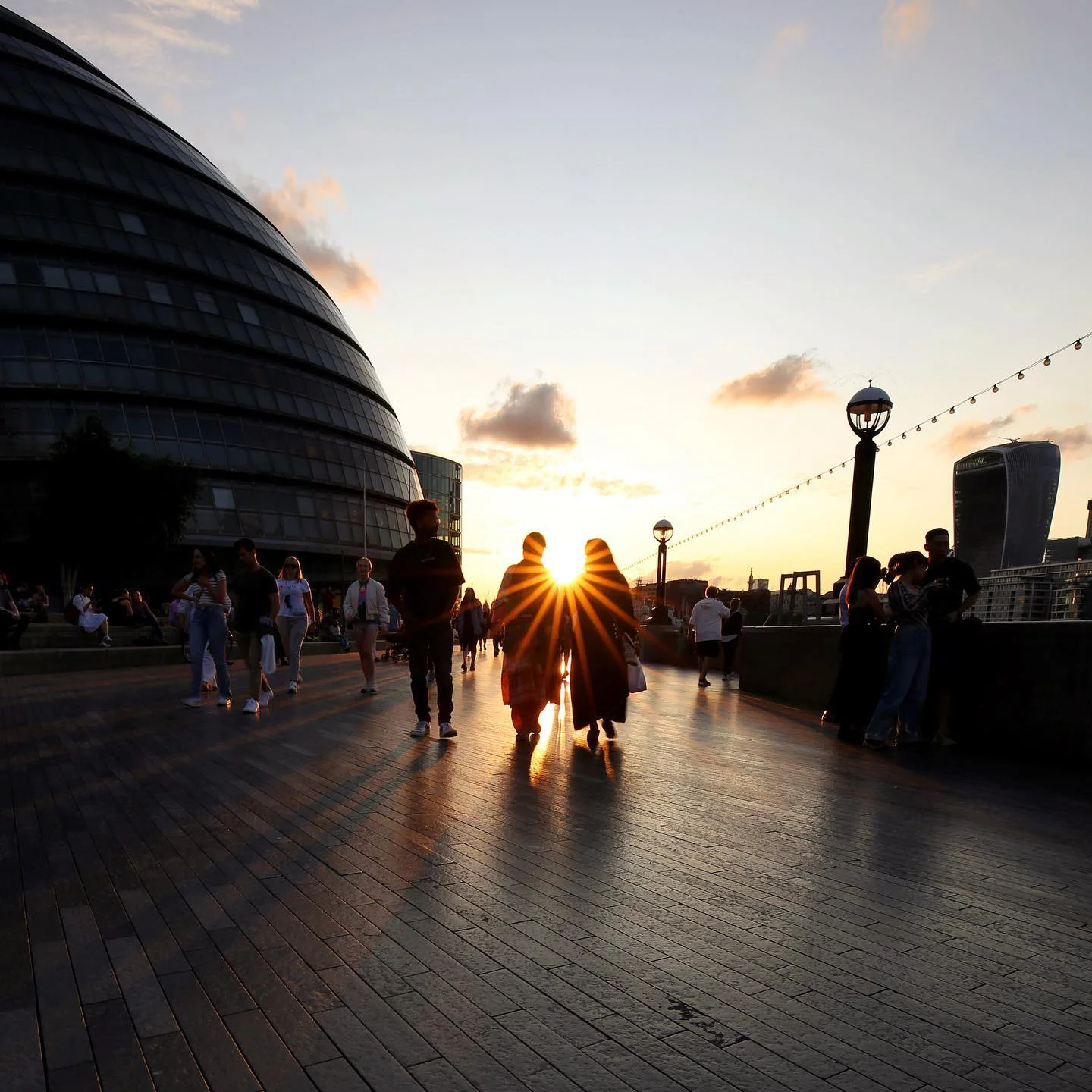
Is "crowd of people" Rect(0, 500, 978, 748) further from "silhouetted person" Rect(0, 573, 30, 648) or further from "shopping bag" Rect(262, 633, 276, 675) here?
"silhouetted person" Rect(0, 573, 30, 648)

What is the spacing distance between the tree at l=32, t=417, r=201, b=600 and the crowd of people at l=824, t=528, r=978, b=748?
30154 millimetres

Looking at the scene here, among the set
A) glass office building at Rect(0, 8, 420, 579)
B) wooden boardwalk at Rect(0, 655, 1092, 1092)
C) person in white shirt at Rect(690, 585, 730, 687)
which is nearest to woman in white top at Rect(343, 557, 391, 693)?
wooden boardwalk at Rect(0, 655, 1092, 1092)

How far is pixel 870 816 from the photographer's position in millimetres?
5203

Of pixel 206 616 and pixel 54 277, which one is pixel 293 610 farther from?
pixel 54 277

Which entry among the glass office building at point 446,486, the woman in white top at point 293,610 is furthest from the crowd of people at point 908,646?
the glass office building at point 446,486

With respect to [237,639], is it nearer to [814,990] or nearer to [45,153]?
[814,990]

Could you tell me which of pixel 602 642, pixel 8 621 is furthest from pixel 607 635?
pixel 8 621

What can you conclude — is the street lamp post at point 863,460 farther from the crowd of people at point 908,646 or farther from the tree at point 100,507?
the tree at point 100,507

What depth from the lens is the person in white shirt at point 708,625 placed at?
16.5 meters

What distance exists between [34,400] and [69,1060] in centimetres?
4127

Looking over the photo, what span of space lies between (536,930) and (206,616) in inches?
342

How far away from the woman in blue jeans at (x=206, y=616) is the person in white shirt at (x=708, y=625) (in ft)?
29.6

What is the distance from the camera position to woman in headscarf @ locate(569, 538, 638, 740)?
8711 millimetres

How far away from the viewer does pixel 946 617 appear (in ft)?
27.9
